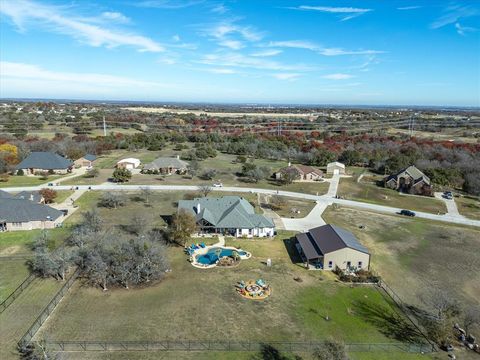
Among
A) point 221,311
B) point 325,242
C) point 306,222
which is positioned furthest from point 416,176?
point 221,311

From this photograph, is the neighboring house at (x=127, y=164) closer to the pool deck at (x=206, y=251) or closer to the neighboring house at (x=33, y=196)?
the neighboring house at (x=33, y=196)

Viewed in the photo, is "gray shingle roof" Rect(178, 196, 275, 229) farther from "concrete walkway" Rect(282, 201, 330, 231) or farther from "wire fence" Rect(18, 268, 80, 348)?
"wire fence" Rect(18, 268, 80, 348)

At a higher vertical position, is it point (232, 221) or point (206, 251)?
point (232, 221)

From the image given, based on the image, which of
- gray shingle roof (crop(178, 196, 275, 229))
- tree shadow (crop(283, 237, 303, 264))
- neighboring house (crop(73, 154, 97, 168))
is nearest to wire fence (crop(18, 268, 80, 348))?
gray shingle roof (crop(178, 196, 275, 229))

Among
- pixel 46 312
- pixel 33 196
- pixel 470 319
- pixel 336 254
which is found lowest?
pixel 46 312

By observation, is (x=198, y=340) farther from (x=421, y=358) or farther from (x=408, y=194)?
(x=408, y=194)

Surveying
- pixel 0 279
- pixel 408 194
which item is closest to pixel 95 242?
pixel 0 279

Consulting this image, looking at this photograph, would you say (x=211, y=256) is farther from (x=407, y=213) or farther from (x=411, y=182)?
(x=411, y=182)
